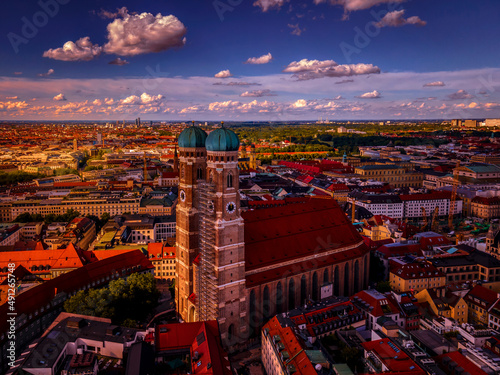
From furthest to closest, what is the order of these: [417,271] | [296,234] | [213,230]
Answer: [417,271] → [296,234] → [213,230]

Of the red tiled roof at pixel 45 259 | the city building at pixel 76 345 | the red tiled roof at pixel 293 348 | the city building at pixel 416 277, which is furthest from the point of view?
the red tiled roof at pixel 45 259

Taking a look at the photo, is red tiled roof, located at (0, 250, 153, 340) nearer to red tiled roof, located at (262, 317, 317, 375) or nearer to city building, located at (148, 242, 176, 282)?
city building, located at (148, 242, 176, 282)

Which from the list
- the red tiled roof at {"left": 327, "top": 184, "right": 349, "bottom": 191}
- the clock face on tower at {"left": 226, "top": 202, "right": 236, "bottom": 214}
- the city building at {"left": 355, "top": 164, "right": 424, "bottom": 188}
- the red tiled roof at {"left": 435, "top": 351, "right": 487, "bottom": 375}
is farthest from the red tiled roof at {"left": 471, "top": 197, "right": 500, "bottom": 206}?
the clock face on tower at {"left": 226, "top": 202, "right": 236, "bottom": 214}

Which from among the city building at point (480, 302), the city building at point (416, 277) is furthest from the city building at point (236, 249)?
the city building at point (480, 302)

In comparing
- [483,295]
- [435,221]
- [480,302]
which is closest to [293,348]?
[480,302]

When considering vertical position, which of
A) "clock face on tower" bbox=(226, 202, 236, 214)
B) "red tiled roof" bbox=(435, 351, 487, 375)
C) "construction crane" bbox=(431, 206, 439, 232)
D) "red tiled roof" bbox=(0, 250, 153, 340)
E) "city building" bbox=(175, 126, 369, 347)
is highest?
"clock face on tower" bbox=(226, 202, 236, 214)

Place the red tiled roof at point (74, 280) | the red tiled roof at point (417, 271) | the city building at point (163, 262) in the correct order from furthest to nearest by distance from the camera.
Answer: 1. the city building at point (163, 262)
2. the red tiled roof at point (417, 271)
3. the red tiled roof at point (74, 280)

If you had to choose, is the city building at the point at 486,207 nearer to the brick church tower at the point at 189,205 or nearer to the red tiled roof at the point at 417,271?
the red tiled roof at the point at 417,271

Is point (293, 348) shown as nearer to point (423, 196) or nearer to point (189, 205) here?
point (189, 205)

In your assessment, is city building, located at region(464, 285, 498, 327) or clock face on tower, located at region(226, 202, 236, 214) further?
city building, located at region(464, 285, 498, 327)
